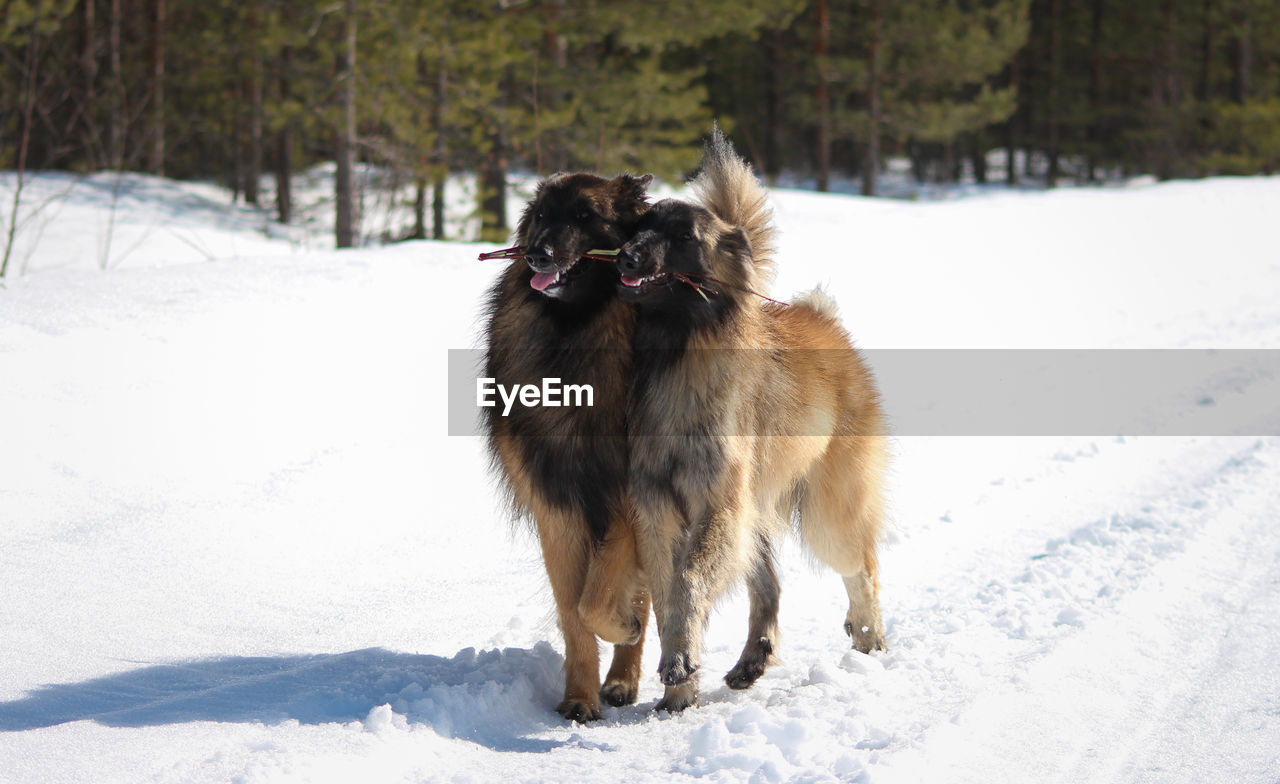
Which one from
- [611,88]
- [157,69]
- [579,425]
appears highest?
[157,69]

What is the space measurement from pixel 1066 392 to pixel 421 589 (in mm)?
5951

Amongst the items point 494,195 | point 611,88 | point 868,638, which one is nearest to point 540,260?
point 868,638

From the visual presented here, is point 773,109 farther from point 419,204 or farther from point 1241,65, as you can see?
point 419,204

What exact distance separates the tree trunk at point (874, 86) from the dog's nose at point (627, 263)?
22.9 metres

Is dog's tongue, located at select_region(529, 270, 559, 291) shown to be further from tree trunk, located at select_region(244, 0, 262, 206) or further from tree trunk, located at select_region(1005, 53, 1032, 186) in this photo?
tree trunk, located at select_region(1005, 53, 1032, 186)

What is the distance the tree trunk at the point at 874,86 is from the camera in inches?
953

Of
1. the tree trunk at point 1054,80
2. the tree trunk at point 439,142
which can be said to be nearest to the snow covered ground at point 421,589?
the tree trunk at point 439,142

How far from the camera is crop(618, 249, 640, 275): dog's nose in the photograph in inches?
129

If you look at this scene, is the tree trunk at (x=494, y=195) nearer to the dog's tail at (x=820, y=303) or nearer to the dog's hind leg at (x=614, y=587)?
the dog's tail at (x=820, y=303)

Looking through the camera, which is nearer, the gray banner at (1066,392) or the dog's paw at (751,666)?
the dog's paw at (751,666)

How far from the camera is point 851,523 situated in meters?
4.25

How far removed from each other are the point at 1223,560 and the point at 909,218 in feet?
34.8

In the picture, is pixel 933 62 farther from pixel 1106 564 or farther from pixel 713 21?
pixel 1106 564

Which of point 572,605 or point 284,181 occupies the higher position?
point 284,181
